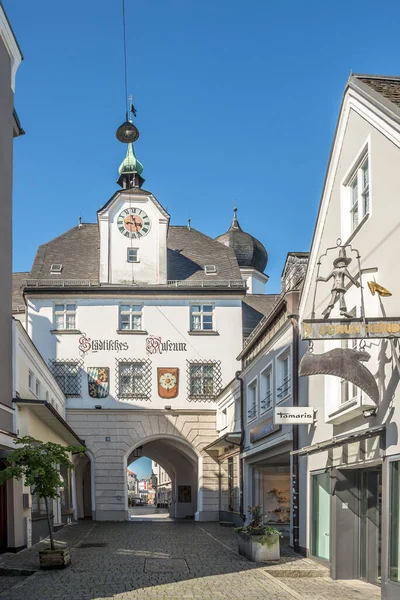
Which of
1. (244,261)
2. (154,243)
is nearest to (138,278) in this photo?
(154,243)

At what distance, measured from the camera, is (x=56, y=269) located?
127ft

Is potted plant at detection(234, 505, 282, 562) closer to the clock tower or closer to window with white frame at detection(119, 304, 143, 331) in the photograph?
window with white frame at detection(119, 304, 143, 331)

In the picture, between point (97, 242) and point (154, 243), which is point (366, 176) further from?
point (97, 242)

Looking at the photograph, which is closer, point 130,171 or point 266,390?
point 266,390

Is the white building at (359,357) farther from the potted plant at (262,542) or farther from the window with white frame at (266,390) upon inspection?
the window with white frame at (266,390)

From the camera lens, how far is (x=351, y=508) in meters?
15.0

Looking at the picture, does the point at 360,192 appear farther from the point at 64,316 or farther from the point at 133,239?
the point at 133,239

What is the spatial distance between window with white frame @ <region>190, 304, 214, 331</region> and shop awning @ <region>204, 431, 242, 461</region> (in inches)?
212

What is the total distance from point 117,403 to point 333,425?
21567 millimetres

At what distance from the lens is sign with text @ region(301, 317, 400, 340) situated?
1141 cm

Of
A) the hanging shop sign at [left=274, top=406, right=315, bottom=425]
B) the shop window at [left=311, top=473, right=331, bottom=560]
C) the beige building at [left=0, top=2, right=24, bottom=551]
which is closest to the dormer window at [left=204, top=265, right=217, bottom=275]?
the beige building at [left=0, top=2, right=24, bottom=551]

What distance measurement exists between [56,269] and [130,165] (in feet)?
32.1

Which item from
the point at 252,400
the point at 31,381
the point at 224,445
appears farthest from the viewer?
the point at 224,445

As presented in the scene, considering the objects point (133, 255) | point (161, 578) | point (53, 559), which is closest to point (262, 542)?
point (161, 578)
